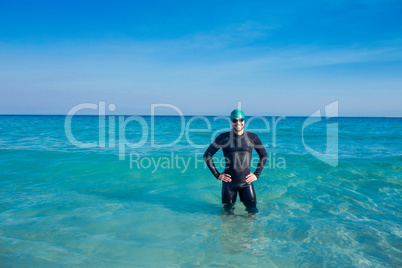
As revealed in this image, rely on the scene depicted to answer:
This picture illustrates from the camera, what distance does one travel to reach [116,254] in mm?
4723

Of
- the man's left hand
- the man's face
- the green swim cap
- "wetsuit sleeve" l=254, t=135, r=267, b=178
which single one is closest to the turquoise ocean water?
the man's left hand

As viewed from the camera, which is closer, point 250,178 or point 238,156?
point 250,178

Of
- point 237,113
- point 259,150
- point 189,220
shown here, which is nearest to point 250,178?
point 259,150

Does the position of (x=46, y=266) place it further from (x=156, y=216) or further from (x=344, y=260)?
(x=344, y=260)

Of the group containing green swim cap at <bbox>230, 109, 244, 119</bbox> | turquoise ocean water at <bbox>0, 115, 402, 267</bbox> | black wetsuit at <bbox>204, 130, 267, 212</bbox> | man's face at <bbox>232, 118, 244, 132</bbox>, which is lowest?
turquoise ocean water at <bbox>0, 115, 402, 267</bbox>

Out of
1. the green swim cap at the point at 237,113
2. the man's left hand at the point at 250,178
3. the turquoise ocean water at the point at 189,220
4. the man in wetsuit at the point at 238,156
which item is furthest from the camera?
the man in wetsuit at the point at 238,156

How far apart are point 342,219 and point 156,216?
463 centimetres

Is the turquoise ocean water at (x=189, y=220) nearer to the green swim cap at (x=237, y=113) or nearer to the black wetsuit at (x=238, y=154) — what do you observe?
the black wetsuit at (x=238, y=154)

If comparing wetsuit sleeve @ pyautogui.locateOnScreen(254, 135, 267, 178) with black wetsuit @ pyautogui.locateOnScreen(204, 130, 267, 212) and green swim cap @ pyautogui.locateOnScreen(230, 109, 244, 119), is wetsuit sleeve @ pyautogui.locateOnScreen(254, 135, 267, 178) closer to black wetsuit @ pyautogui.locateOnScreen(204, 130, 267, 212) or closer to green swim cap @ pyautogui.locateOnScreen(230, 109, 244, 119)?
black wetsuit @ pyautogui.locateOnScreen(204, 130, 267, 212)

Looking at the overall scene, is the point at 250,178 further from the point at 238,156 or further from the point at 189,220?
the point at 189,220

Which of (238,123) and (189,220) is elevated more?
(238,123)

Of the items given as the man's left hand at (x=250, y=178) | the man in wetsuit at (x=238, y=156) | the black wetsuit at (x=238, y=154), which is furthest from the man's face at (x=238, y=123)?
the man's left hand at (x=250, y=178)

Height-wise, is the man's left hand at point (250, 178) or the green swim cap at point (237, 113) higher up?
the green swim cap at point (237, 113)

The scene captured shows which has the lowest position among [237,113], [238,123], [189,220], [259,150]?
[189,220]
